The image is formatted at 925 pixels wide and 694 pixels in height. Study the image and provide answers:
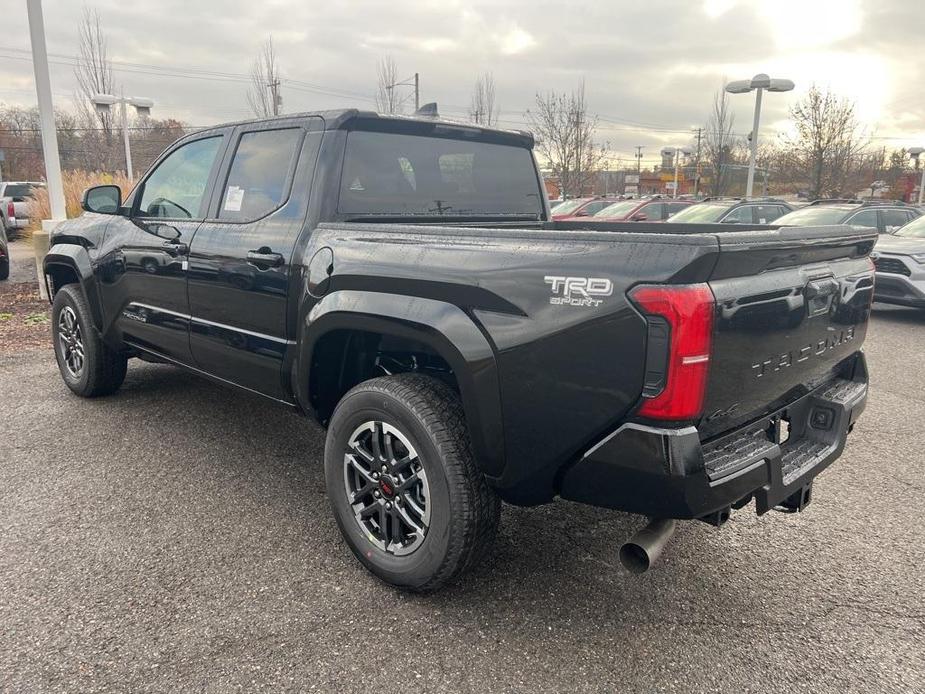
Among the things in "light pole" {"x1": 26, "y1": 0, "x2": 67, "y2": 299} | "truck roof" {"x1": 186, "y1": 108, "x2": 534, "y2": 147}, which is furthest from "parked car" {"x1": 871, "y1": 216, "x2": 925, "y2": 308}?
"light pole" {"x1": 26, "y1": 0, "x2": 67, "y2": 299}

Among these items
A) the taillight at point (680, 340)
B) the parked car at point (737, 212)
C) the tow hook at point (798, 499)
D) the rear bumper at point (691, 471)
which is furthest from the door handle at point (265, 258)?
Answer: the parked car at point (737, 212)

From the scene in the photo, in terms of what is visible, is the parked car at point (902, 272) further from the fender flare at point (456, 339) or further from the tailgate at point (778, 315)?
the fender flare at point (456, 339)

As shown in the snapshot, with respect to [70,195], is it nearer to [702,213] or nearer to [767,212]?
[702,213]

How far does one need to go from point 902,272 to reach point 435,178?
788 centimetres

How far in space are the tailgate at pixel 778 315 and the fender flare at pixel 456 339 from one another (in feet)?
2.22

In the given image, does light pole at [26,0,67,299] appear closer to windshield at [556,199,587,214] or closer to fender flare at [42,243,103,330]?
fender flare at [42,243,103,330]

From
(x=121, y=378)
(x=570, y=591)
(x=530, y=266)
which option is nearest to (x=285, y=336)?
(x=530, y=266)

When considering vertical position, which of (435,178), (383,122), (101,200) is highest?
(383,122)

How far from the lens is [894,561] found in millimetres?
2986

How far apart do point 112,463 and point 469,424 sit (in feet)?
8.51

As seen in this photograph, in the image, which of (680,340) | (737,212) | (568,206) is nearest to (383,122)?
(680,340)

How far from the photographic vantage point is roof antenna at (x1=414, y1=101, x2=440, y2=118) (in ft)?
12.2

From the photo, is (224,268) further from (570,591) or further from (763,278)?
(763,278)

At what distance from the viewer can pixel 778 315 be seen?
2189mm
